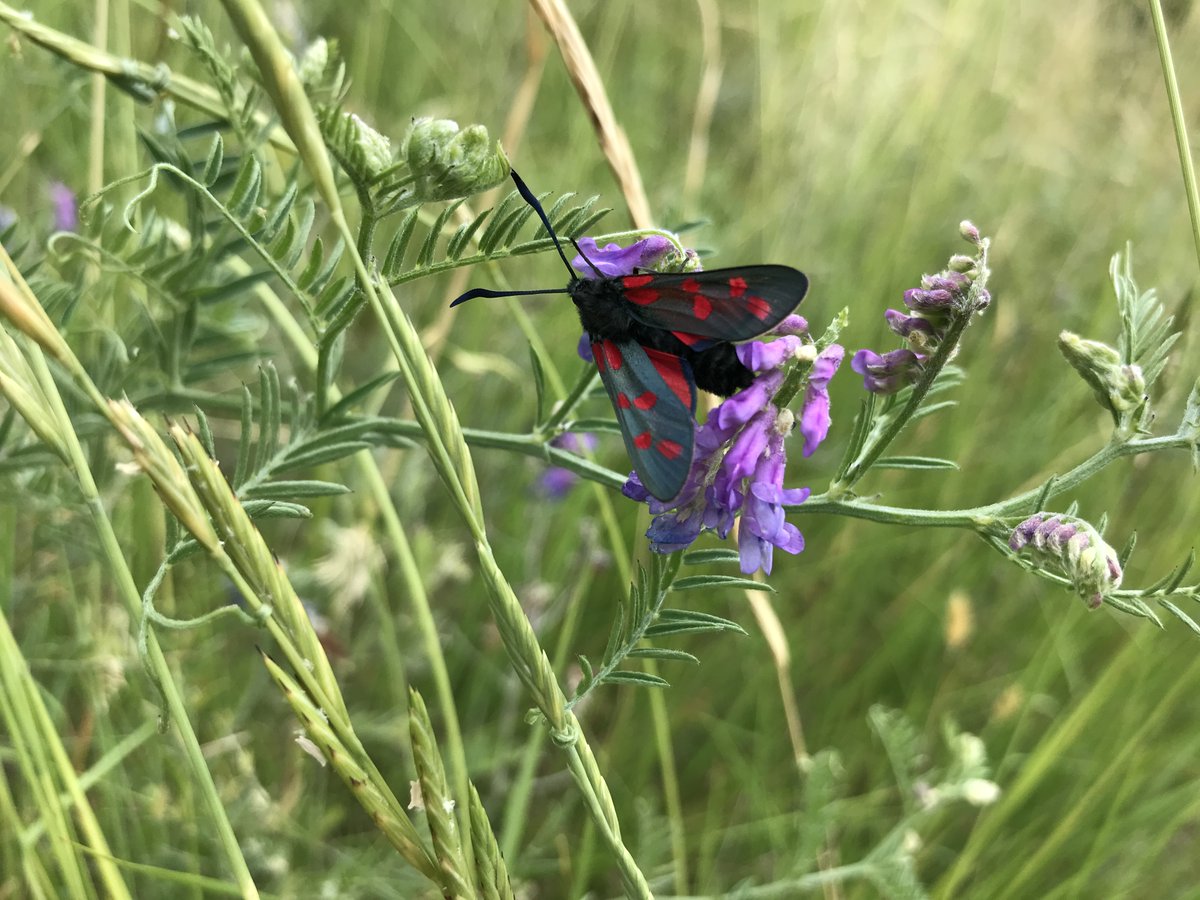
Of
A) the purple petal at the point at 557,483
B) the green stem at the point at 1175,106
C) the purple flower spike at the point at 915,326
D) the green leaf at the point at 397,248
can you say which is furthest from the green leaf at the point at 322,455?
the purple petal at the point at 557,483

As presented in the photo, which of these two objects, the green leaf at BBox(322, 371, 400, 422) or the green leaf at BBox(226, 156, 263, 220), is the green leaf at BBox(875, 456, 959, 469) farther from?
the green leaf at BBox(226, 156, 263, 220)

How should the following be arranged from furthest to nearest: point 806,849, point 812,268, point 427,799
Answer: point 812,268, point 806,849, point 427,799

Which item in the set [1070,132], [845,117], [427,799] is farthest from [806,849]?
[1070,132]

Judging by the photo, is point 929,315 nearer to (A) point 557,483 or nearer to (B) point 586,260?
(B) point 586,260

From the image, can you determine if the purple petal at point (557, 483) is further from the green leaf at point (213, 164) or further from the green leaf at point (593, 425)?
the green leaf at point (213, 164)

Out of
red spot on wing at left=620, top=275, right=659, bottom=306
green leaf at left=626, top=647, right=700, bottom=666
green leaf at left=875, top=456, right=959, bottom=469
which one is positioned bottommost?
green leaf at left=626, top=647, right=700, bottom=666

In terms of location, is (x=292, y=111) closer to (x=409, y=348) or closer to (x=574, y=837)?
(x=409, y=348)

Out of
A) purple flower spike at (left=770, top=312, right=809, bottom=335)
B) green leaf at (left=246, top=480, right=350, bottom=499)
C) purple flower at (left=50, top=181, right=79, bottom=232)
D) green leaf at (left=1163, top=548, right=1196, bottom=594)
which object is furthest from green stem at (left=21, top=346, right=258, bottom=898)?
purple flower at (left=50, top=181, right=79, bottom=232)
